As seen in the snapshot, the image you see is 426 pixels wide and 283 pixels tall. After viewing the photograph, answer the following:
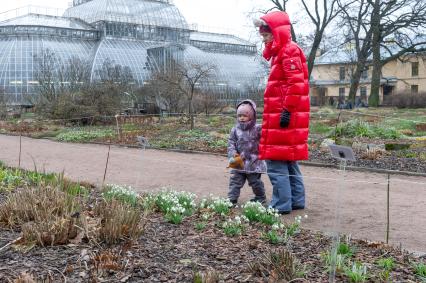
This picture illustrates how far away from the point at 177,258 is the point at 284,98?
8.40 feet

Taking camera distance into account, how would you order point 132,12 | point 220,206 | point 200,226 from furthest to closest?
point 132,12 → point 220,206 → point 200,226

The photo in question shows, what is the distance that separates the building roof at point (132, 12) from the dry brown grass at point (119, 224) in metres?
54.7

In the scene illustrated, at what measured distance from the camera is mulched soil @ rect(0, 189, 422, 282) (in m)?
3.73

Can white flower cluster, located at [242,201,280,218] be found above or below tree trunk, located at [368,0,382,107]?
below

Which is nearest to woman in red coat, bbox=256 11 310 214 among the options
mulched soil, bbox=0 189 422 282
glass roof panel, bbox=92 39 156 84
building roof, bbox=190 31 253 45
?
mulched soil, bbox=0 189 422 282

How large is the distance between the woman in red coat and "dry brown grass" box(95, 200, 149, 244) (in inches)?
75.6

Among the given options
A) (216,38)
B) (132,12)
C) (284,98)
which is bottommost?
(284,98)

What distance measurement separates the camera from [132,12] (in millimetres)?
60469

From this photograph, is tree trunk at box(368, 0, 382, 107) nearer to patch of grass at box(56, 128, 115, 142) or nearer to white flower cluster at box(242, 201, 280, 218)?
patch of grass at box(56, 128, 115, 142)

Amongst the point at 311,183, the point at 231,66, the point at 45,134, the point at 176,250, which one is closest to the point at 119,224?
the point at 176,250

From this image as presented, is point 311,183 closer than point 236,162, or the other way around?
point 236,162

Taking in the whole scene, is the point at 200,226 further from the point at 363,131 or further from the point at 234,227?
the point at 363,131

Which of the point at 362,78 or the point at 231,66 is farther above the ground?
the point at 231,66

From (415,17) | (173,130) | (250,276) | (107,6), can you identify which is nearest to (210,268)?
(250,276)
